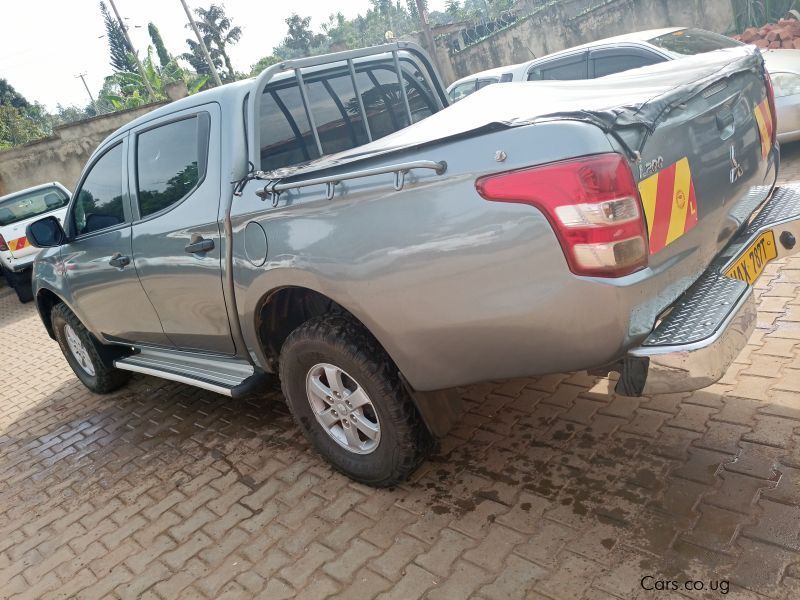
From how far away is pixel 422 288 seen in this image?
224cm

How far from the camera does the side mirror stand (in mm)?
4094

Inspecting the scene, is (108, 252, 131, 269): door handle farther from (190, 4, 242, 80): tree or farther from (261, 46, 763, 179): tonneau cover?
(190, 4, 242, 80): tree

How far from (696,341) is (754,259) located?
847mm

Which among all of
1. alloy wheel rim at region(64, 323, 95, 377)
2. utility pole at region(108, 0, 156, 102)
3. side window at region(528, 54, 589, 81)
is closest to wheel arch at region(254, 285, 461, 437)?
alloy wheel rim at region(64, 323, 95, 377)

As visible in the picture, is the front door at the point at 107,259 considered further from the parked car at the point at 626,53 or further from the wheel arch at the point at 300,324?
the parked car at the point at 626,53

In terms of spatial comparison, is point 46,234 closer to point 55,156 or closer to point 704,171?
point 704,171

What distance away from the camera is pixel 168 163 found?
3.38m

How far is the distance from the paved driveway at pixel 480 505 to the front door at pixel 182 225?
2.63ft

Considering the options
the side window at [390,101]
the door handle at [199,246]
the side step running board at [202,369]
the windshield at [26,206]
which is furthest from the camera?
the windshield at [26,206]

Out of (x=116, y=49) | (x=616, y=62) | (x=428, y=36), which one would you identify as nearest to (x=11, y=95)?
(x=116, y=49)

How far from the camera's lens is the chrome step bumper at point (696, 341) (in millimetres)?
1946

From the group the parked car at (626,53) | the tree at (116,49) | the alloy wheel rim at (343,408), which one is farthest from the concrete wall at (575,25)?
the tree at (116,49)

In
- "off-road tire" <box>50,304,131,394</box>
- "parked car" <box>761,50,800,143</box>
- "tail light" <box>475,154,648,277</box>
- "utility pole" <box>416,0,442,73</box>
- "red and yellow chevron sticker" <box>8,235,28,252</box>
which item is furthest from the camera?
"utility pole" <box>416,0,442,73</box>

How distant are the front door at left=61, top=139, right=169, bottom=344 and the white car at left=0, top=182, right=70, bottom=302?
694 centimetres
